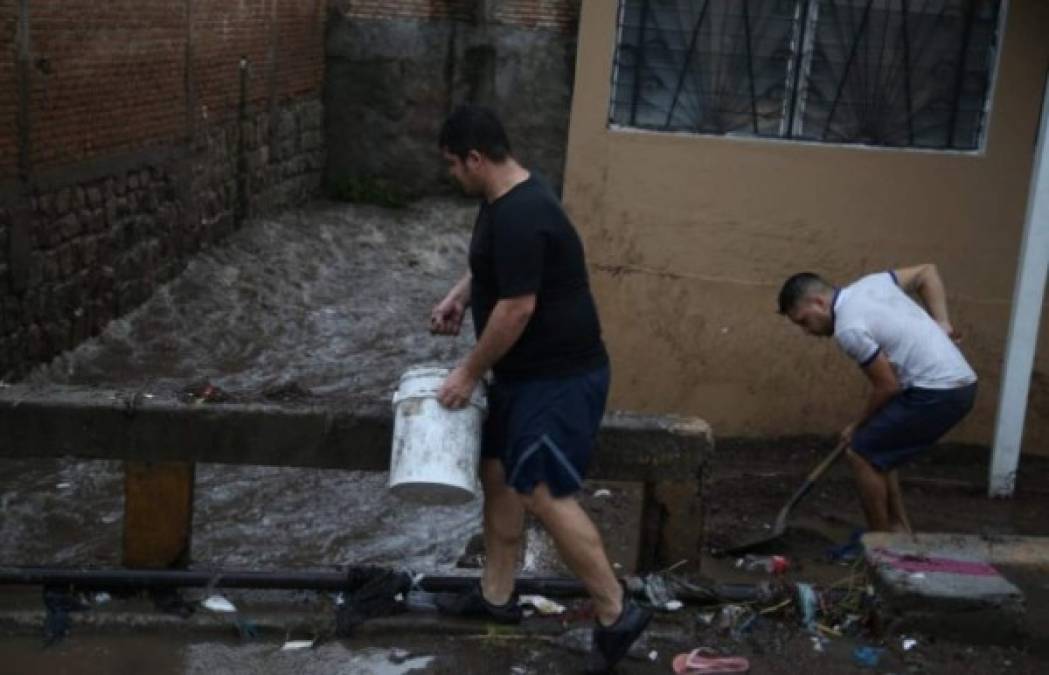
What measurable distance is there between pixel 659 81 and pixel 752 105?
0.55m

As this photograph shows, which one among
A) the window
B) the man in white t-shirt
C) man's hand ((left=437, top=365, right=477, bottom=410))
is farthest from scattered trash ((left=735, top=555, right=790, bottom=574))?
the window

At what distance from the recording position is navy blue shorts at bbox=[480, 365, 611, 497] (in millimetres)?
4680

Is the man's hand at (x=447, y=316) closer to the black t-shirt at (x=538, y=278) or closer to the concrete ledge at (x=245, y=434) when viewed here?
the black t-shirt at (x=538, y=278)

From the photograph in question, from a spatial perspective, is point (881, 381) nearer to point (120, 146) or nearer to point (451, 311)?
point (451, 311)

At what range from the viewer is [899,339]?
6145 millimetres

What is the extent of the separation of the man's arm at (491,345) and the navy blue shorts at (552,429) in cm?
18

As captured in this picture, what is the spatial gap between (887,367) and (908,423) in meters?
0.29

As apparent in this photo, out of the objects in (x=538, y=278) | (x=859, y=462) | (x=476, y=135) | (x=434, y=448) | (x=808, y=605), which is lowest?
(x=808, y=605)

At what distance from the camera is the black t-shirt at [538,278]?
14.8ft

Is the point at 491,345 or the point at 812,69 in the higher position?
the point at 812,69

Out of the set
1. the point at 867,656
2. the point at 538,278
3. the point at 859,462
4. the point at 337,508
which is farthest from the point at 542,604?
the point at 337,508

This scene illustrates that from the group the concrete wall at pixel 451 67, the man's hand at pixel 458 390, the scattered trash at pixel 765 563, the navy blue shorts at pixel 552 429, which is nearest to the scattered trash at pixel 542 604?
the navy blue shorts at pixel 552 429

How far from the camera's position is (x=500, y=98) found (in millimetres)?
18500

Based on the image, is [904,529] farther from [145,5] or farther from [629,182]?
[145,5]
